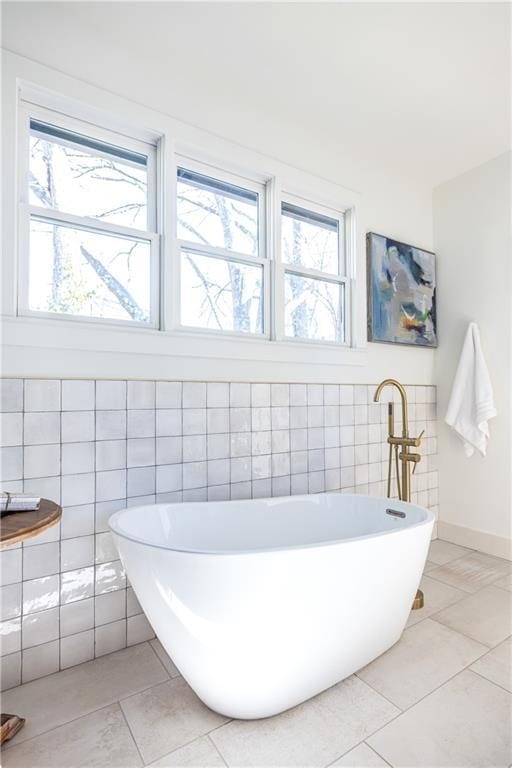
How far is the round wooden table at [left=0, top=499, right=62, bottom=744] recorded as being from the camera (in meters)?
1.07

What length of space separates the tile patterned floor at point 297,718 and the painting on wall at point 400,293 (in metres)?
1.84

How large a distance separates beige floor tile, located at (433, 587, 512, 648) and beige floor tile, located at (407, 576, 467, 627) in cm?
4

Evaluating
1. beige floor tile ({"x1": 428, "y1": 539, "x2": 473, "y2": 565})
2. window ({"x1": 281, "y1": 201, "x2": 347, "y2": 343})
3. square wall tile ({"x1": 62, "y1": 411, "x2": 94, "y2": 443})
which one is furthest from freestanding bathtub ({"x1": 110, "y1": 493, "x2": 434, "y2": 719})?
window ({"x1": 281, "y1": 201, "x2": 347, "y2": 343})

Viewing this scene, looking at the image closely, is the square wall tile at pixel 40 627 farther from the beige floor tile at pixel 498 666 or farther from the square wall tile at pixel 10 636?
the beige floor tile at pixel 498 666

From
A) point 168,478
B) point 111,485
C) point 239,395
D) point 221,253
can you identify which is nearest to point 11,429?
point 111,485

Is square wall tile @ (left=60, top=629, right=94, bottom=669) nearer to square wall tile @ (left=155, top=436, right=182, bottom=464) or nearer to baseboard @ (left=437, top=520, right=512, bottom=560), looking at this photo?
square wall tile @ (left=155, top=436, right=182, bottom=464)

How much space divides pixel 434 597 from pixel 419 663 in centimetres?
64

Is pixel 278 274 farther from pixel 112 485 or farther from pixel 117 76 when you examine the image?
pixel 112 485

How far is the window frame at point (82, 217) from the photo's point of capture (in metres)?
1.62

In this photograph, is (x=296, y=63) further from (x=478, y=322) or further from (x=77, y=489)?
(x=77, y=489)

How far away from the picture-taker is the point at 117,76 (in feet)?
5.98

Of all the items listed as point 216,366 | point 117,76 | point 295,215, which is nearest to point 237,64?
point 117,76

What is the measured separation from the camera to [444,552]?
9.20 ft

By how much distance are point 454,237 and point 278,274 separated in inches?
62.9
